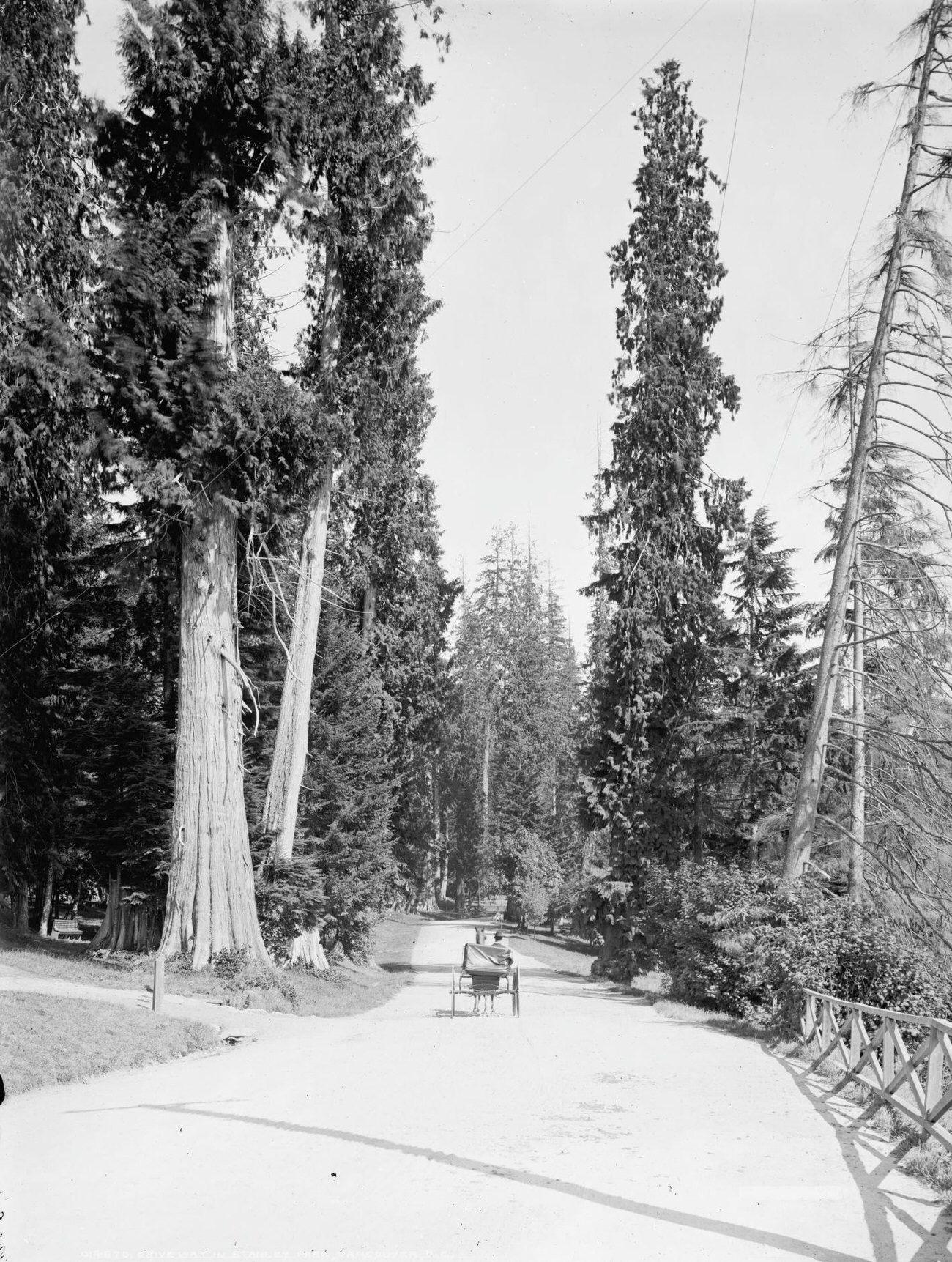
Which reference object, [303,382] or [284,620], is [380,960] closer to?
[284,620]

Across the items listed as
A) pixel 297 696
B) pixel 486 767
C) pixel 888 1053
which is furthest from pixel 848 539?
pixel 486 767

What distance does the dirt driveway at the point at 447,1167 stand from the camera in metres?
4.96

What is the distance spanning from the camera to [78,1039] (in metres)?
9.77

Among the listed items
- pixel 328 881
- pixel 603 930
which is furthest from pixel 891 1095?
pixel 603 930

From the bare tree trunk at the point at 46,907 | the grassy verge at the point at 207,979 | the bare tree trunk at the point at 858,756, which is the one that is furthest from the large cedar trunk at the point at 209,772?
the bare tree trunk at the point at 46,907

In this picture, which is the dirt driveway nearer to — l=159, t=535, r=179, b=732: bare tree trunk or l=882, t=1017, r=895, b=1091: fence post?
l=882, t=1017, r=895, b=1091: fence post

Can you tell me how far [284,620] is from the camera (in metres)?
23.8

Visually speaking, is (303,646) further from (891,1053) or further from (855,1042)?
(891,1053)

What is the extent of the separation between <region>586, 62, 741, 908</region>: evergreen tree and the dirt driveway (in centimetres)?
1651

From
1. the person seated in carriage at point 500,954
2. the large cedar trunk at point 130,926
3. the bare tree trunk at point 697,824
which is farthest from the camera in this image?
the bare tree trunk at point 697,824

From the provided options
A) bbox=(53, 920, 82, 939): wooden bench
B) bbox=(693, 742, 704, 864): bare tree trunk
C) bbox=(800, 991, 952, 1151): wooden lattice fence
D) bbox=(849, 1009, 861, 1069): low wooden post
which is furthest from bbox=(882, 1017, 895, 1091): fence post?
bbox=(53, 920, 82, 939): wooden bench

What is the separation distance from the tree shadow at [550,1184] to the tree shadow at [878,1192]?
1.27 ft

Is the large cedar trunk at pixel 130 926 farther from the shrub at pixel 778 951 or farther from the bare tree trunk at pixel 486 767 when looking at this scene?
the bare tree trunk at pixel 486 767

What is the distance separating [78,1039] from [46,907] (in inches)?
1043
